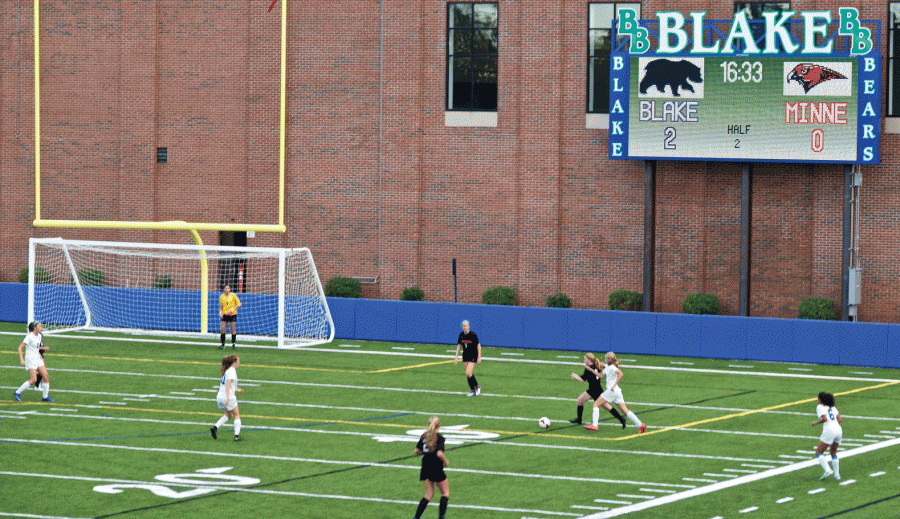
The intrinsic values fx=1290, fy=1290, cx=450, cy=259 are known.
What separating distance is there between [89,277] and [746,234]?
22.0 metres

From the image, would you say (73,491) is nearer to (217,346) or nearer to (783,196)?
(217,346)

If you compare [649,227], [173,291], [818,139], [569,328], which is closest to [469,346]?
[569,328]

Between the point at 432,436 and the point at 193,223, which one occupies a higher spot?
the point at 193,223

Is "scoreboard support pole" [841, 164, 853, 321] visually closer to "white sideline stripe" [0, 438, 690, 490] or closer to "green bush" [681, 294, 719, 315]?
"green bush" [681, 294, 719, 315]

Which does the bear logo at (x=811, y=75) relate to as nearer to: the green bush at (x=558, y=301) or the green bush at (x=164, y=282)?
the green bush at (x=558, y=301)

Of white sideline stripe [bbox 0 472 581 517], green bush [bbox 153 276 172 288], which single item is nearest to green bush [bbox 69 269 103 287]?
green bush [bbox 153 276 172 288]

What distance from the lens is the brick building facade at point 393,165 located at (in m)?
39.2

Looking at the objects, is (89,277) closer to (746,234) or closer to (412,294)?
(412,294)

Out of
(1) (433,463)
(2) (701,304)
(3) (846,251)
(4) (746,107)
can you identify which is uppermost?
(4) (746,107)

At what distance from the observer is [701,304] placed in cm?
3884

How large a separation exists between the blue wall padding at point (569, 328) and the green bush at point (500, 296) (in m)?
3.19

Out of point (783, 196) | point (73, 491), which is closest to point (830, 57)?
point (783, 196)

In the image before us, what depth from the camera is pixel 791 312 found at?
39125 mm

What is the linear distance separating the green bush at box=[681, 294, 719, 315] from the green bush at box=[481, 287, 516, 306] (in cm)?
Answer: 546
